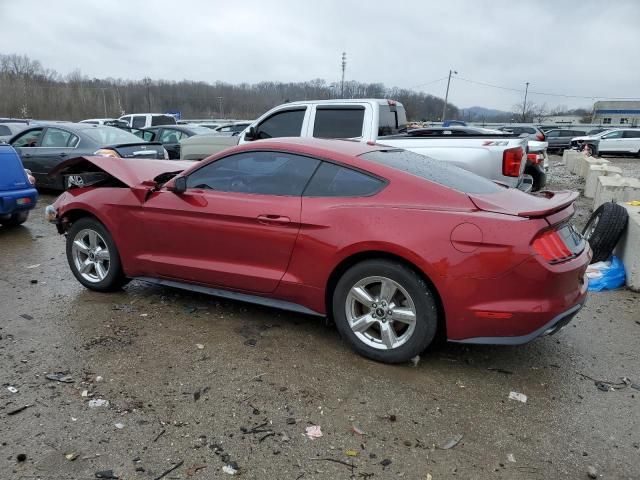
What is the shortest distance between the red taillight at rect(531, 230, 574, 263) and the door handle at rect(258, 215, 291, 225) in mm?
1701

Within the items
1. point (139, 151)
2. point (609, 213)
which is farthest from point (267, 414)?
point (139, 151)

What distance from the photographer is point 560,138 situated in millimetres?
31328

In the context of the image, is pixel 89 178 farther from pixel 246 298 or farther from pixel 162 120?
pixel 162 120

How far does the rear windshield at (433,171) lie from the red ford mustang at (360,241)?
20 millimetres

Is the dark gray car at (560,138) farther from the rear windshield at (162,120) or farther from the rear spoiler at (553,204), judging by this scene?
the rear spoiler at (553,204)

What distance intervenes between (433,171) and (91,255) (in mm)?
3345

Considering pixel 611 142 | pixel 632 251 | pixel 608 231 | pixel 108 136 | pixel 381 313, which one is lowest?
pixel 381 313

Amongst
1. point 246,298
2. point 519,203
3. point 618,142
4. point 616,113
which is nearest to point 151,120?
point 246,298

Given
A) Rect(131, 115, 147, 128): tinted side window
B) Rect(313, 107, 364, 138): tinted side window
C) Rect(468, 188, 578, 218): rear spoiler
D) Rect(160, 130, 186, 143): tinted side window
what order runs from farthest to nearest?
Rect(131, 115, 147, 128): tinted side window, Rect(160, 130, 186, 143): tinted side window, Rect(313, 107, 364, 138): tinted side window, Rect(468, 188, 578, 218): rear spoiler

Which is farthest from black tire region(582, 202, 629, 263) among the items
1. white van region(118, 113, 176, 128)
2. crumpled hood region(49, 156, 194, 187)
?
white van region(118, 113, 176, 128)

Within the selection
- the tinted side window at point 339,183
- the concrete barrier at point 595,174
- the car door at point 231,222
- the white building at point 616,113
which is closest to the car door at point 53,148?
the car door at point 231,222

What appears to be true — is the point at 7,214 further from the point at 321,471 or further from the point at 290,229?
the point at 321,471

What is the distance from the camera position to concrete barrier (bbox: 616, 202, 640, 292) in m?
5.16

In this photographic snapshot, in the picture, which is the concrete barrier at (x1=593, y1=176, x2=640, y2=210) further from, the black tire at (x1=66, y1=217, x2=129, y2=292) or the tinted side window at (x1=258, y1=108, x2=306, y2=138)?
the black tire at (x1=66, y1=217, x2=129, y2=292)
